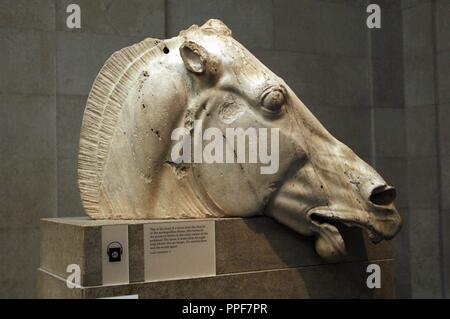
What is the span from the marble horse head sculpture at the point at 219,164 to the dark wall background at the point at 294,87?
4.45 feet

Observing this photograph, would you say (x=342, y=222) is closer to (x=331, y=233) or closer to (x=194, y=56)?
(x=331, y=233)

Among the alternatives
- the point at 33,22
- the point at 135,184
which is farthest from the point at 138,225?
the point at 33,22

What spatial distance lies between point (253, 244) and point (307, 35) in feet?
8.26

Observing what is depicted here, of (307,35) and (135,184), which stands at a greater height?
(307,35)

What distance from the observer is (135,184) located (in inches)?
87.5

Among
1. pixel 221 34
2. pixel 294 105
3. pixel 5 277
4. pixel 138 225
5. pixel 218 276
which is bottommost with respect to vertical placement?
pixel 5 277

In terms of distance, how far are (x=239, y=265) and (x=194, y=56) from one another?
0.86m

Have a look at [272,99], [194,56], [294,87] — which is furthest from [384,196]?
[294,87]

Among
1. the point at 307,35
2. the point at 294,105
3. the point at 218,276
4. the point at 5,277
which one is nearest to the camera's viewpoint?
the point at 218,276

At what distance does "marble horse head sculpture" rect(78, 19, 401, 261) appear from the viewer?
2215 millimetres

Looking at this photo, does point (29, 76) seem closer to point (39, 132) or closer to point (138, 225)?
point (39, 132)

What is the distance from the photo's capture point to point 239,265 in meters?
2.18

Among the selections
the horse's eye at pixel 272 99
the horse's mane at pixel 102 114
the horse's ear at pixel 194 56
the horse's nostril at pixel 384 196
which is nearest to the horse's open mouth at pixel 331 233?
the horse's nostril at pixel 384 196
